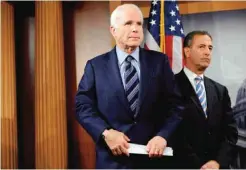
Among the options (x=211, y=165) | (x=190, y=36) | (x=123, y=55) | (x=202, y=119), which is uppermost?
(x=190, y=36)

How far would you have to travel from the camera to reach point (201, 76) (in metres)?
2.23

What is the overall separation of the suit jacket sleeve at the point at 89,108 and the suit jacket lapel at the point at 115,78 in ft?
0.29

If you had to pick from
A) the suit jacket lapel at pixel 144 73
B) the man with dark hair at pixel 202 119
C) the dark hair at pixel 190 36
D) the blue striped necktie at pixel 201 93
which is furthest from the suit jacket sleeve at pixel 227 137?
the suit jacket lapel at pixel 144 73

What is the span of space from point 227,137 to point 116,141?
68 cm

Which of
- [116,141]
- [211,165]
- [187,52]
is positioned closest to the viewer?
[116,141]

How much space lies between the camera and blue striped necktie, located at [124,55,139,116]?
200cm

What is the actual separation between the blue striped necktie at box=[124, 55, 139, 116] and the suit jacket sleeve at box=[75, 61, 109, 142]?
0.17 metres

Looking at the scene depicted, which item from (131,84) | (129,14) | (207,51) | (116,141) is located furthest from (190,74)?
(116,141)

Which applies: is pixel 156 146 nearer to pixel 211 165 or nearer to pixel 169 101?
pixel 169 101

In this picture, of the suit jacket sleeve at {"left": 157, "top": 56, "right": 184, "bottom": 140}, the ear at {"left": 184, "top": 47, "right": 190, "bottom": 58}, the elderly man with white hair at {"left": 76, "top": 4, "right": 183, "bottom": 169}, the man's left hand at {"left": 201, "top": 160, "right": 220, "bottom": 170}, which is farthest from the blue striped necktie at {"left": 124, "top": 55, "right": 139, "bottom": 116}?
the man's left hand at {"left": 201, "top": 160, "right": 220, "bottom": 170}

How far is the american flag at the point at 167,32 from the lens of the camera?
2.25m

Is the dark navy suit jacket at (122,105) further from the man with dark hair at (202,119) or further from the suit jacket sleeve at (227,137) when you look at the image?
the suit jacket sleeve at (227,137)

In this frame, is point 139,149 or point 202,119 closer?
point 139,149

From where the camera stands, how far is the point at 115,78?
2.02 m
